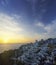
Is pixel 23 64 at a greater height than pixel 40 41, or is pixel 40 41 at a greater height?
pixel 40 41

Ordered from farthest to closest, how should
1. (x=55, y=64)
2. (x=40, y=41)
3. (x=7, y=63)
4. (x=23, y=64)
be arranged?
(x=40, y=41)
(x=7, y=63)
(x=23, y=64)
(x=55, y=64)

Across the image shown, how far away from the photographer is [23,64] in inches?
567

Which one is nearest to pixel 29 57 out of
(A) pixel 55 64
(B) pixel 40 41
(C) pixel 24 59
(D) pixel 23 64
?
(C) pixel 24 59

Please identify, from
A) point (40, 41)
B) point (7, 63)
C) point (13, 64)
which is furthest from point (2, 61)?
point (40, 41)

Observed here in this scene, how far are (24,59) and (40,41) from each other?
13.5 m

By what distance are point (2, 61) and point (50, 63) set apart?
6.39 metres

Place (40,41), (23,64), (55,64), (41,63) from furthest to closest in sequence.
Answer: (40,41) < (23,64) < (41,63) < (55,64)

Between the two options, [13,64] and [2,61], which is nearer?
[13,64]

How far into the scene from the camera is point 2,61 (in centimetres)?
1617

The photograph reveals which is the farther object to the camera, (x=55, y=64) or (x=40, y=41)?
(x=40, y=41)

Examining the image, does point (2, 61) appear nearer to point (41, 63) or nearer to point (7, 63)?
point (7, 63)

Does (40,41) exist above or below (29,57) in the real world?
above

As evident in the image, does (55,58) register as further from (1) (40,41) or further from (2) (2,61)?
(1) (40,41)

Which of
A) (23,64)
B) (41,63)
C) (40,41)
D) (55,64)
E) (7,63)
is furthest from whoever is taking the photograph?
(40,41)
